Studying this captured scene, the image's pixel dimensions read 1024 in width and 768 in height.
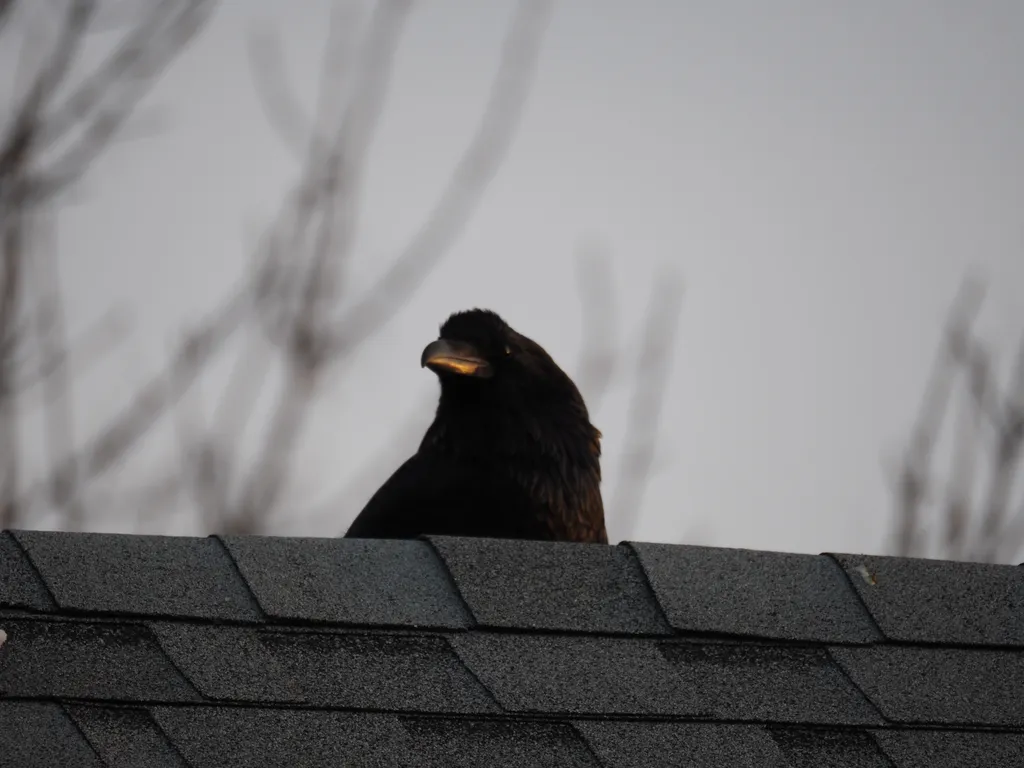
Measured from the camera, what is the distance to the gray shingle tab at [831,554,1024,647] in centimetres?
252

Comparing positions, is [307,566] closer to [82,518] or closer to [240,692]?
[240,692]

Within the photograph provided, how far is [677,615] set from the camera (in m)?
2.41

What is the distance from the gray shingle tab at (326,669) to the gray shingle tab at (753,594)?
42cm

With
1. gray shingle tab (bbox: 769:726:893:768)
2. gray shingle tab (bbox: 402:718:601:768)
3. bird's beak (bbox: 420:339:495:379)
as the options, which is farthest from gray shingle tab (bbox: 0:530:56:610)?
bird's beak (bbox: 420:339:495:379)

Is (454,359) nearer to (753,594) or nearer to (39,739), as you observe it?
(753,594)

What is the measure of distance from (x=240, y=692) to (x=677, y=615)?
76 cm

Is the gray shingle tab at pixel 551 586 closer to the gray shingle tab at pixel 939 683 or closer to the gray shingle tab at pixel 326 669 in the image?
the gray shingle tab at pixel 326 669

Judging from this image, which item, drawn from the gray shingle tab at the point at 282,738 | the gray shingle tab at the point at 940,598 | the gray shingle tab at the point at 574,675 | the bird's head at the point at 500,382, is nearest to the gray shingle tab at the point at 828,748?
the gray shingle tab at the point at 574,675

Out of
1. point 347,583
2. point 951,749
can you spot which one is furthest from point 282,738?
point 951,749

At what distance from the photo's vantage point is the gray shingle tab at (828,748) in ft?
7.46

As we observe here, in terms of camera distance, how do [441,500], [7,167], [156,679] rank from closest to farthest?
[156,679], [441,500], [7,167]

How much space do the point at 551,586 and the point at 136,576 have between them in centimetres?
71

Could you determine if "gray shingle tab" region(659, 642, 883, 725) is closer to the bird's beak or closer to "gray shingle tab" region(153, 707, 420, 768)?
"gray shingle tab" region(153, 707, 420, 768)

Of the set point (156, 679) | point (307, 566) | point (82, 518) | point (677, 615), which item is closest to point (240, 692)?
point (156, 679)
